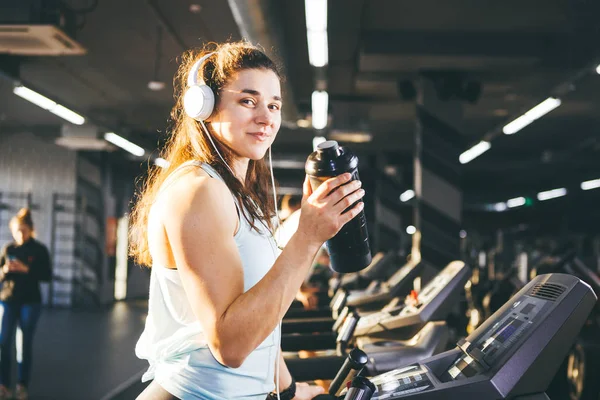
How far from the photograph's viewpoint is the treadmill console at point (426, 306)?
9.81ft

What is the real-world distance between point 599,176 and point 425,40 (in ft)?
45.4

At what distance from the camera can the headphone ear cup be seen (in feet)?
3.87

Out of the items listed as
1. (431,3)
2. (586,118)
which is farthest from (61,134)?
(586,118)

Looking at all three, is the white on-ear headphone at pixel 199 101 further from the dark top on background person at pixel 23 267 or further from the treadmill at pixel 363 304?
the dark top on background person at pixel 23 267

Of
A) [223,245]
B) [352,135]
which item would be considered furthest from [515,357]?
[352,135]

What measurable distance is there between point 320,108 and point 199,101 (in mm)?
7732

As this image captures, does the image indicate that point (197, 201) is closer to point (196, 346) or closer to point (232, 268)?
point (232, 268)

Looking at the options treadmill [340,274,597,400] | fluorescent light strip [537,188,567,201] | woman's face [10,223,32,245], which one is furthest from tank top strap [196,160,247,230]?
fluorescent light strip [537,188,567,201]

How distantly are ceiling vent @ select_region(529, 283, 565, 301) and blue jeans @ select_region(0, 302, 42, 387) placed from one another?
4597 mm

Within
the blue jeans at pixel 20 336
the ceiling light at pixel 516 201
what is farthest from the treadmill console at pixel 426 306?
the ceiling light at pixel 516 201

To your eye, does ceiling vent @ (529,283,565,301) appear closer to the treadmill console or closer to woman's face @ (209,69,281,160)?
woman's face @ (209,69,281,160)

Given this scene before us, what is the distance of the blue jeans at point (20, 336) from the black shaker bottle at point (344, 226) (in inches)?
181

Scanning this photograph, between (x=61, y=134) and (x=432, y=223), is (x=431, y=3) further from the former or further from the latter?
(x=61, y=134)

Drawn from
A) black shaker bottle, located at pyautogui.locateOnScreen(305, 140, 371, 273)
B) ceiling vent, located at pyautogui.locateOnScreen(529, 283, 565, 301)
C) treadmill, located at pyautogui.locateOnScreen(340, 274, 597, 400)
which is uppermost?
black shaker bottle, located at pyautogui.locateOnScreen(305, 140, 371, 273)
